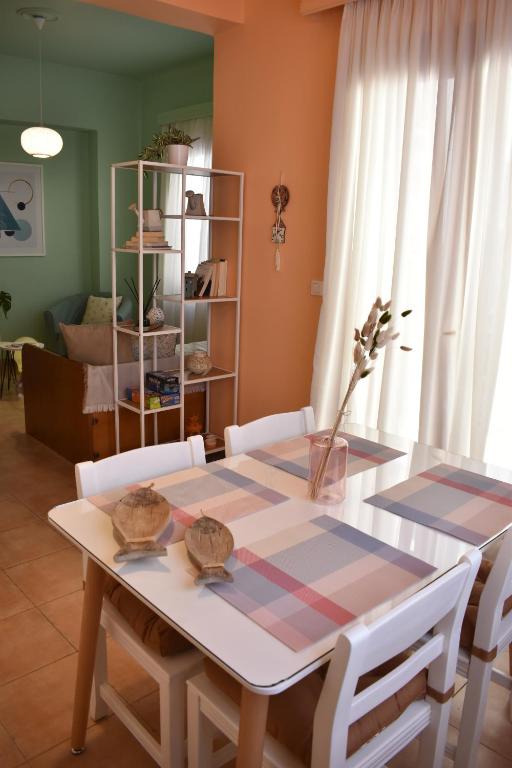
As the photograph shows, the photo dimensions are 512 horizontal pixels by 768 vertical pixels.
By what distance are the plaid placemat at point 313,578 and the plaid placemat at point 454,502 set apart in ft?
0.66

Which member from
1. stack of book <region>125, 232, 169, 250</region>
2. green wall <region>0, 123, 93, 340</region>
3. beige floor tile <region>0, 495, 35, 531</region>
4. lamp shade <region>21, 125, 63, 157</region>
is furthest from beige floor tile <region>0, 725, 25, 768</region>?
green wall <region>0, 123, 93, 340</region>

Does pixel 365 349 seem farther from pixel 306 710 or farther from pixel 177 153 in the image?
pixel 177 153

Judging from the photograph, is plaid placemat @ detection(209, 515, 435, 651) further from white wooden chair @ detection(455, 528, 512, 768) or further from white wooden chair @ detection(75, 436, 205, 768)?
white wooden chair @ detection(75, 436, 205, 768)

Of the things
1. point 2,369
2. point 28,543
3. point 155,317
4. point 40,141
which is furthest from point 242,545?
point 2,369

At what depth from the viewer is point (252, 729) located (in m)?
1.24

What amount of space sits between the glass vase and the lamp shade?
14.2 ft

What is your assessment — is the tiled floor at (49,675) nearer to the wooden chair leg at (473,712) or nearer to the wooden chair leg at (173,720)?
the wooden chair leg at (473,712)

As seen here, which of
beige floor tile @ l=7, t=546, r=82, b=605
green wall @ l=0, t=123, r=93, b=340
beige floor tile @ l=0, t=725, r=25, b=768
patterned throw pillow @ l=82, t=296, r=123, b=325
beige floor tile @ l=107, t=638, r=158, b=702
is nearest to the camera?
beige floor tile @ l=0, t=725, r=25, b=768

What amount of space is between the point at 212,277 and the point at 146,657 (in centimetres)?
251

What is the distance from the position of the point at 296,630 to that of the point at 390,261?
2.11 meters

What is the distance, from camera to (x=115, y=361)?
3.72 m

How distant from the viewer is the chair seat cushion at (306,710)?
135cm

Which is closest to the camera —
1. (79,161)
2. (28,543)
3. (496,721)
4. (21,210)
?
(496,721)

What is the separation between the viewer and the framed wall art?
6.26 metres
